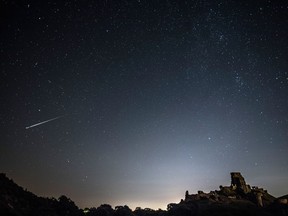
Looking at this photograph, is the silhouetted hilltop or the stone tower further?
the stone tower

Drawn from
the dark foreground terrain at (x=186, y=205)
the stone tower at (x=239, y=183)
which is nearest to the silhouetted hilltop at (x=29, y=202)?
the dark foreground terrain at (x=186, y=205)

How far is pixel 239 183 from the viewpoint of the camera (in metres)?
73.3

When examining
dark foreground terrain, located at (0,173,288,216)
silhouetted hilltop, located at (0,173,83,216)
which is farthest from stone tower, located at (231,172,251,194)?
silhouetted hilltop, located at (0,173,83,216)

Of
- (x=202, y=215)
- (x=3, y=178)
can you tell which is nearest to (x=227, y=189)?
(x=202, y=215)

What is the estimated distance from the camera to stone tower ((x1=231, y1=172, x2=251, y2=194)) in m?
70.4

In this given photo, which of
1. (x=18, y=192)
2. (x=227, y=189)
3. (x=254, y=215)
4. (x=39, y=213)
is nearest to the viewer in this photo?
(x=39, y=213)

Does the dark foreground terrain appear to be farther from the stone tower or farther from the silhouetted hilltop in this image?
the stone tower

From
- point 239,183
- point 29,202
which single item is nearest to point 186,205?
point 239,183

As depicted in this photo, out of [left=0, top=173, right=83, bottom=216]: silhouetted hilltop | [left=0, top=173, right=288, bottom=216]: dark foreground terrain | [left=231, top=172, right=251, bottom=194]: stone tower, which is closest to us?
[left=0, top=173, right=83, bottom=216]: silhouetted hilltop

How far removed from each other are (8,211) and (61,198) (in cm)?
3375

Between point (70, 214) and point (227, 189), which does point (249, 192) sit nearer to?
point (227, 189)

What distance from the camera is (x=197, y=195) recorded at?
65.2 meters

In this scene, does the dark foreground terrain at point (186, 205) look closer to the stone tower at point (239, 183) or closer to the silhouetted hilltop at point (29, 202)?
the silhouetted hilltop at point (29, 202)

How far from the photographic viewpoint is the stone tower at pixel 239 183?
70438mm
